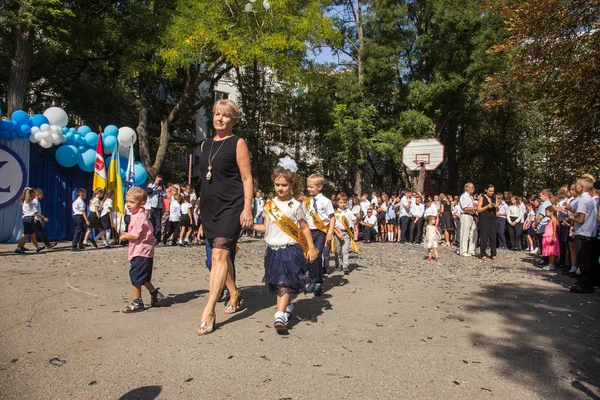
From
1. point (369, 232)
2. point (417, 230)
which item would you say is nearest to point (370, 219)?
point (369, 232)

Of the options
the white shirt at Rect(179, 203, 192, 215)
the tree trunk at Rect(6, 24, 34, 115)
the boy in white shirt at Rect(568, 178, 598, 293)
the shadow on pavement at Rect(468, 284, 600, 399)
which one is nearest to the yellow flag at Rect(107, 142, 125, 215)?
the white shirt at Rect(179, 203, 192, 215)

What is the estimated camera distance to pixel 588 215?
26.0ft

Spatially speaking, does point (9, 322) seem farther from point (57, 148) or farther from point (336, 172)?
point (336, 172)

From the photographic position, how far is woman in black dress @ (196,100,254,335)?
4.64 meters

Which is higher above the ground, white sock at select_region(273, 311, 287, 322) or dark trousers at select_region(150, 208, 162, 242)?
dark trousers at select_region(150, 208, 162, 242)

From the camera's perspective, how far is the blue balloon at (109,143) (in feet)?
50.8

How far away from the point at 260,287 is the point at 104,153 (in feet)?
34.1

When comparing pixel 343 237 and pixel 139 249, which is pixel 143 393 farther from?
pixel 343 237

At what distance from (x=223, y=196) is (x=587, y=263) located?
21.4 feet

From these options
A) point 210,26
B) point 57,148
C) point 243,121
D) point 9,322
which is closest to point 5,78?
point 57,148

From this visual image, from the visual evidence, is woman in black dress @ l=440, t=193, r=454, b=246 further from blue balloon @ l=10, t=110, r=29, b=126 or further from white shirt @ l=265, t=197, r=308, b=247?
blue balloon @ l=10, t=110, r=29, b=126

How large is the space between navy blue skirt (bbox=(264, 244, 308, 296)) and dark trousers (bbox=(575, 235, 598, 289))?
17.7 feet

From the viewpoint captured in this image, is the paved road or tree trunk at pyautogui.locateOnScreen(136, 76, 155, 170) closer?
the paved road

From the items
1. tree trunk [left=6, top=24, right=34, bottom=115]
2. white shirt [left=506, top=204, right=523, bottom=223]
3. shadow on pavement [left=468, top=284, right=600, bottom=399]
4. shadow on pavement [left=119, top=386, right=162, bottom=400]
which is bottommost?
shadow on pavement [left=468, top=284, right=600, bottom=399]
